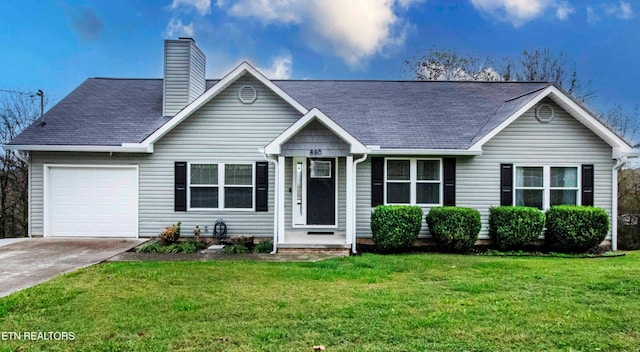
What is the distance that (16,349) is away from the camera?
4.04 metres

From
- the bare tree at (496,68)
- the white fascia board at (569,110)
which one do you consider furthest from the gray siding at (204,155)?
the bare tree at (496,68)

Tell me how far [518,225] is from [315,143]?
5480 millimetres

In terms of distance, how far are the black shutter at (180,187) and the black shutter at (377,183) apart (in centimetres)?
510

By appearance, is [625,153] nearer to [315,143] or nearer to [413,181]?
[413,181]

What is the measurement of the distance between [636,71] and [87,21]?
72.6 feet

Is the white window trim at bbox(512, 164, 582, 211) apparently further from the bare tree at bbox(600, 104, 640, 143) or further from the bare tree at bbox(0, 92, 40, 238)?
the bare tree at bbox(0, 92, 40, 238)

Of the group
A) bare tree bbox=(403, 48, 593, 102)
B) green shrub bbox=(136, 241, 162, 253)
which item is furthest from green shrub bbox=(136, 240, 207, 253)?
bare tree bbox=(403, 48, 593, 102)

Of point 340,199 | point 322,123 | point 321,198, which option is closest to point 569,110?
point 340,199

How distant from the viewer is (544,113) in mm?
11156

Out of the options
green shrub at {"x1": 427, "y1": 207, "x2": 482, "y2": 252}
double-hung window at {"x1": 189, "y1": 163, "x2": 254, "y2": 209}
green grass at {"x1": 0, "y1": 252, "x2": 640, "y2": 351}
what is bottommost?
green grass at {"x1": 0, "y1": 252, "x2": 640, "y2": 351}

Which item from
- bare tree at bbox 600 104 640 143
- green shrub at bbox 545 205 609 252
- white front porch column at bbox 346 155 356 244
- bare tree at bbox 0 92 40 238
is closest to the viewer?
white front porch column at bbox 346 155 356 244

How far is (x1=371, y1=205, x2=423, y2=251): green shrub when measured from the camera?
994 cm

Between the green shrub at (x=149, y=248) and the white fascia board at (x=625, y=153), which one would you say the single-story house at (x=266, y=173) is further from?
the green shrub at (x=149, y=248)

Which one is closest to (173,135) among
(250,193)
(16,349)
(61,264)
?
(250,193)
